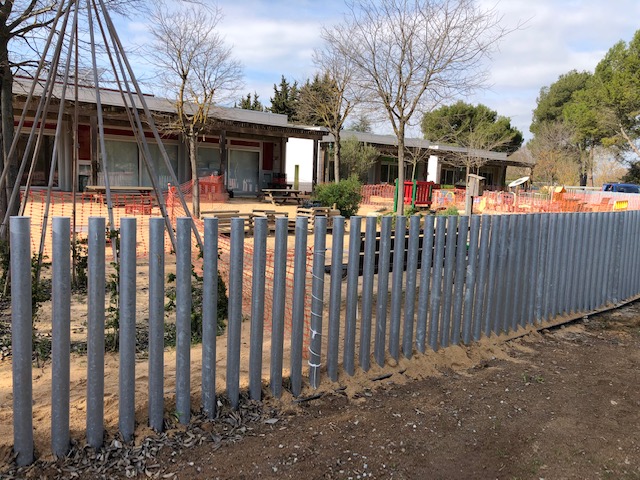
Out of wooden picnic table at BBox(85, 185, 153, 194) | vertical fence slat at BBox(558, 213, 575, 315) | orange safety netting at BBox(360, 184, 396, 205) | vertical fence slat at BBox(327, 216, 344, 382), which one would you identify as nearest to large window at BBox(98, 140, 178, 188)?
wooden picnic table at BBox(85, 185, 153, 194)

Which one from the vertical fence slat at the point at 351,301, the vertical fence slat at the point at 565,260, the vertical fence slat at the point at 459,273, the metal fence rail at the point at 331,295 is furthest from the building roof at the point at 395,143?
the vertical fence slat at the point at 351,301

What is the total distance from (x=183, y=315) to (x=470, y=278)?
8.90ft

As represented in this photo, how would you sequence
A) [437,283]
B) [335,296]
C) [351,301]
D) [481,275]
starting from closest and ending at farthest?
1. [335,296]
2. [351,301]
3. [437,283]
4. [481,275]

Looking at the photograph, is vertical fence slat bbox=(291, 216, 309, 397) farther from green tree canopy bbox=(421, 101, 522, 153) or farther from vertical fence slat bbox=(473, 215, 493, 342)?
green tree canopy bbox=(421, 101, 522, 153)

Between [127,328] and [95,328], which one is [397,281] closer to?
[127,328]

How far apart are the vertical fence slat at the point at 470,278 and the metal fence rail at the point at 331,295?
0.04 ft

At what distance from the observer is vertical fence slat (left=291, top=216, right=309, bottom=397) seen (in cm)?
342

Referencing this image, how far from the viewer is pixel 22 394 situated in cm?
245

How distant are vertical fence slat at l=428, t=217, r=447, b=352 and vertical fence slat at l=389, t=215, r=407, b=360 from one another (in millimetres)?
361

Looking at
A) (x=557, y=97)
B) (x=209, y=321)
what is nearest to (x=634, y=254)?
(x=209, y=321)

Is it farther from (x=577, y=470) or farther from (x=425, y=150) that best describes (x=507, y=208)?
(x=577, y=470)

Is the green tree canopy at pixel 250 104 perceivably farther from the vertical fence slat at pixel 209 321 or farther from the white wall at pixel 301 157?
the vertical fence slat at pixel 209 321

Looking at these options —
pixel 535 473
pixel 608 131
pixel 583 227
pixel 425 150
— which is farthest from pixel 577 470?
pixel 608 131

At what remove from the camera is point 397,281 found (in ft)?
13.2
